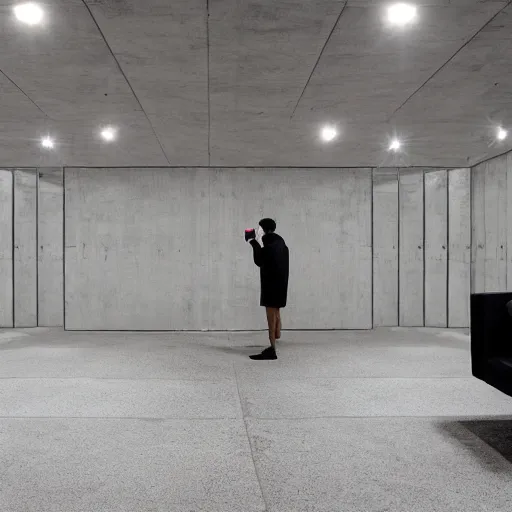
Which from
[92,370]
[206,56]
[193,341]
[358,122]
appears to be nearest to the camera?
[206,56]

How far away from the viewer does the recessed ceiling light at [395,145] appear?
25.6ft

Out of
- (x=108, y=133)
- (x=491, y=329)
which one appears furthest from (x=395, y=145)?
(x=491, y=329)

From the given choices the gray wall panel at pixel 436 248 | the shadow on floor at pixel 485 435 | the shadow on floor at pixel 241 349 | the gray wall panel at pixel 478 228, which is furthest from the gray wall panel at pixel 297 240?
the shadow on floor at pixel 485 435

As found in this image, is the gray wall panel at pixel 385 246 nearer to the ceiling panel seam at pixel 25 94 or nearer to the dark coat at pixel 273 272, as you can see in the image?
the dark coat at pixel 273 272

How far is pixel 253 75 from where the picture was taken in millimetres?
4906

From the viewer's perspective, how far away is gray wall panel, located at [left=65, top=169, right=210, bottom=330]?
970 centimetres

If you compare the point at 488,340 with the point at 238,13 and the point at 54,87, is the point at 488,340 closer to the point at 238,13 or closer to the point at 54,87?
the point at 238,13

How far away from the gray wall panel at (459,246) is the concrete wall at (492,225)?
0.42 feet

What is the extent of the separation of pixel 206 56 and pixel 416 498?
11.7 feet

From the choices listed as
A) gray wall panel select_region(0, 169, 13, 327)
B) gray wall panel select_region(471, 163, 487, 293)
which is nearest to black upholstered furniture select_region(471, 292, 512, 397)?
gray wall panel select_region(471, 163, 487, 293)

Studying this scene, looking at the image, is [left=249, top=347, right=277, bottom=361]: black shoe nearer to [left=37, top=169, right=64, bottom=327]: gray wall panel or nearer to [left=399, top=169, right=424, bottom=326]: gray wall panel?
[left=399, top=169, right=424, bottom=326]: gray wall panel

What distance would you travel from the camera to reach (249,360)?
682 centimetres

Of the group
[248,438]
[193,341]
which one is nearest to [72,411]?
[248,438]

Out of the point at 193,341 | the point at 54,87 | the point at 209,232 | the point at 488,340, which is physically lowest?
the point at 193,341
